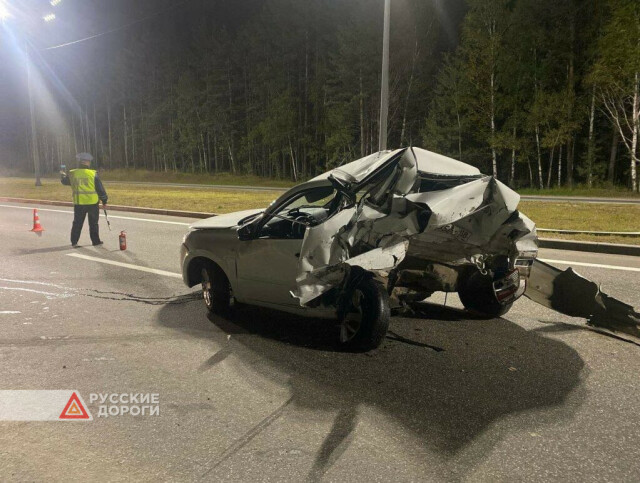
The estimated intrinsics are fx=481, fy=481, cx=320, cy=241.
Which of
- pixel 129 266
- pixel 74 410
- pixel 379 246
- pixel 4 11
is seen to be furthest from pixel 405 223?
pixel 4 11

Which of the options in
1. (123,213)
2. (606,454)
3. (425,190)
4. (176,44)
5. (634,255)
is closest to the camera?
(606,454)

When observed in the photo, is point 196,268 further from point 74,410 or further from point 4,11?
point 4,11

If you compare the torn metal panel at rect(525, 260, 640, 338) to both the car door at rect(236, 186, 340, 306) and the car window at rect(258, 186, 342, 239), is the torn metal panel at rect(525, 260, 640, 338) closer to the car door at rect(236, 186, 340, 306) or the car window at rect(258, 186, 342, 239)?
the car window at rect(258, 186, 342, 239)

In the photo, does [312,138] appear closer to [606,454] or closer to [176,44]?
[176,44]

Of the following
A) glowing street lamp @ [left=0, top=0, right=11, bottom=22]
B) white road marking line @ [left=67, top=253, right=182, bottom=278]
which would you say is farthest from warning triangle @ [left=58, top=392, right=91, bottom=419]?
glowing street lamp @ [left=0, top=0, right=11, bottom=22]

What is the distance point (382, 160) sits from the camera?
4.17 meters

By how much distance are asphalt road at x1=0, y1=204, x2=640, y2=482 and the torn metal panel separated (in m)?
0.20

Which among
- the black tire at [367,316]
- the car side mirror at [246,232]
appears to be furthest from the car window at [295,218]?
the black tire at [367,316]

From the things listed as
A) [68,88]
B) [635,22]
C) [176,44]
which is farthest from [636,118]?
[68,88]

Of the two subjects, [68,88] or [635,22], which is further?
[68,88]

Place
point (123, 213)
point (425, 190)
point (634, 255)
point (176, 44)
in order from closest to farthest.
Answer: point (425, 190) < point (634, 255) < point (123, 213) < point (176, 44)

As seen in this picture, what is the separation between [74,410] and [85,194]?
7438 millimetres

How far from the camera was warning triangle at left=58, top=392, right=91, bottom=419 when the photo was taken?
327 centimetres

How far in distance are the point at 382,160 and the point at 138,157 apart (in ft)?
249
